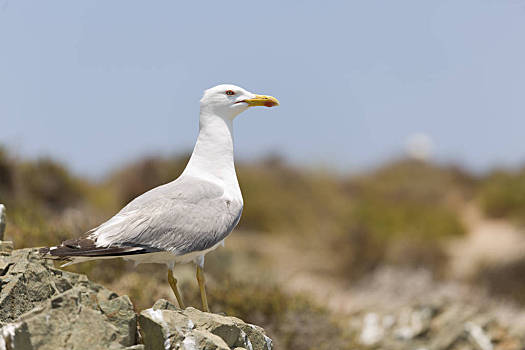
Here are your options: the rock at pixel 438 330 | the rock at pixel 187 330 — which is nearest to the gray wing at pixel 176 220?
the rock at pixel 187 330

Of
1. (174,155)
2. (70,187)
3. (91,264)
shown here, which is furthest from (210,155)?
(174,155)

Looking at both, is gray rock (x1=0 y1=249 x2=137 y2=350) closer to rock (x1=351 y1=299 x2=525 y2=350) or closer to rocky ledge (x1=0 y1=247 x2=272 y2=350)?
rocky ledge (x1=0 y1=247 x2=272 y2=350)

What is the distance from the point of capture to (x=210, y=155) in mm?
4797

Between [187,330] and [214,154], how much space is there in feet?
5.51

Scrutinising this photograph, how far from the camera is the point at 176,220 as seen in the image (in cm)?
418

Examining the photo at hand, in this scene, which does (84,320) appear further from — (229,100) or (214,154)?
(229,100)

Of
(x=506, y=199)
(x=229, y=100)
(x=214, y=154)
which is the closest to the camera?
(x=214, y=154)

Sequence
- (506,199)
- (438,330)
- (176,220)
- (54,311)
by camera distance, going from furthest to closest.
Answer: (506,199)
(438,330)
(176,220)
(54,311)

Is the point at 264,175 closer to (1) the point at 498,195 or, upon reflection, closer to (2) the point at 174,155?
(2) the point at 174,155

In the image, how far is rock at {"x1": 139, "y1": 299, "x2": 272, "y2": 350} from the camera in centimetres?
338

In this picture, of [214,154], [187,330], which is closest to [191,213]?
[214,154]

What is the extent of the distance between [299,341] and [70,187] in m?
9.55

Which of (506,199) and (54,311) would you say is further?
(506,199)

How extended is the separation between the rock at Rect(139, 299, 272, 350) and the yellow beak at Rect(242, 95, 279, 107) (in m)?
1.81
